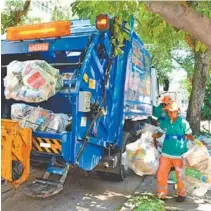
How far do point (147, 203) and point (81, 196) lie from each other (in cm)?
102

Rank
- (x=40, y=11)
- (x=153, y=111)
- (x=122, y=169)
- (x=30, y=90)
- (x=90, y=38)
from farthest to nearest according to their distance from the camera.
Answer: (x=40, y=11), (x=153, y=111), (x=122, y=169), (x=90, y=38), (x=30, y=90)

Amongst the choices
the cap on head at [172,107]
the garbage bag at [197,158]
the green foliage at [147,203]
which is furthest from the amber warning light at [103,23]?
the green foliage at [147,203]

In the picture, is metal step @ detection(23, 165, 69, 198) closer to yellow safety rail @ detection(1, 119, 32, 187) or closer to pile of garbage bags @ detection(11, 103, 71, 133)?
yellow safety rail @ detection(1, 119, 32, 187)

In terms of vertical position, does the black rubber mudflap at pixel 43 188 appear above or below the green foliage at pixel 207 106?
below

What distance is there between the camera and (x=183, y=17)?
2.28 metres

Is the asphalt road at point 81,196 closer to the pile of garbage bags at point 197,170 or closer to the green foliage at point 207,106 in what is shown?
the pile of garbage bags at point 197,170

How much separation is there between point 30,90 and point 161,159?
1901mm

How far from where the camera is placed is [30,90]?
11.7ft

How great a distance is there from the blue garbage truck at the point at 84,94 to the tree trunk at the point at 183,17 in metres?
1.52

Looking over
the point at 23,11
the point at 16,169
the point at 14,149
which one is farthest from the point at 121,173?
the point at 23,11

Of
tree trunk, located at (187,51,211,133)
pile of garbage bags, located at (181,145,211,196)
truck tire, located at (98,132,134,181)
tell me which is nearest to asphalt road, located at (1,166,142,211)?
truck tire, located at (98,132,134,181)

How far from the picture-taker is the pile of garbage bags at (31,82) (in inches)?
140

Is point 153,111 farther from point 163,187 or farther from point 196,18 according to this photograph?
point 196,18

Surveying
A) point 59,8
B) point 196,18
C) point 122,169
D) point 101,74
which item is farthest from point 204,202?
point 59,8
